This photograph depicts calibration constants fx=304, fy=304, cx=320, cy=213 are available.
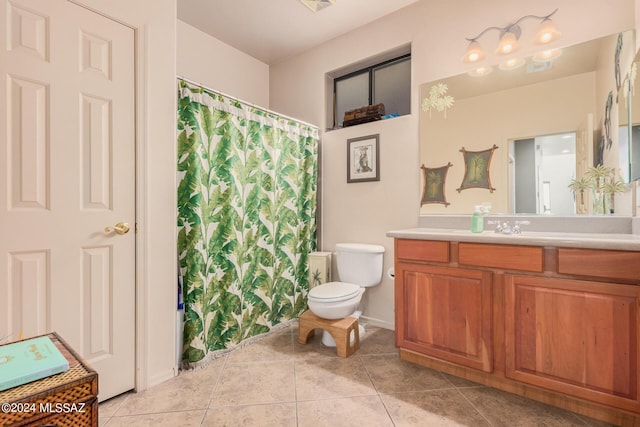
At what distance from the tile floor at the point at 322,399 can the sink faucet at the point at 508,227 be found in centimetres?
92

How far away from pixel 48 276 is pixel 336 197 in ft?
7.11

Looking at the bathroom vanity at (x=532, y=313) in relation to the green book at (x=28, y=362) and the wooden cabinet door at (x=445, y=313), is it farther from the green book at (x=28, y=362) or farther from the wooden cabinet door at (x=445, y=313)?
the green book at (x=28, y=362)

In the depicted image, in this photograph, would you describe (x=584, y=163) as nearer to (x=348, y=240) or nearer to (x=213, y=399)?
(x=348, y=240)

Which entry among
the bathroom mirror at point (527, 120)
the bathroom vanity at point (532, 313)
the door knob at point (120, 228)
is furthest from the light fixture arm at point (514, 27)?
the door knob at point (120, 228)

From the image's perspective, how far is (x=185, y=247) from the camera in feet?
6.35

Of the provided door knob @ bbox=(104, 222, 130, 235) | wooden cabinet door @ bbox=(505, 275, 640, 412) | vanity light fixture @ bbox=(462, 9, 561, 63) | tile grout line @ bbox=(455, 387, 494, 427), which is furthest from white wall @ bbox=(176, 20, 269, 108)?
tile grout line @ bbox=(455, 387, 494, 427)

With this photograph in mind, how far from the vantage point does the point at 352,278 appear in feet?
8.51

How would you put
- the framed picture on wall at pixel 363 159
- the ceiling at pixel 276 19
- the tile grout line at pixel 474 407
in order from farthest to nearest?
the framed picture on wall at pixel 363 159 → the ceiling at pixel 276 19 → the tile grout line at pixel 474 407

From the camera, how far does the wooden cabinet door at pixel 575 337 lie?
52.7 inches

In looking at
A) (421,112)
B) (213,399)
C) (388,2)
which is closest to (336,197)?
(421,112)

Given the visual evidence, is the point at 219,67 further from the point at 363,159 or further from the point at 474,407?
the point at 474,407

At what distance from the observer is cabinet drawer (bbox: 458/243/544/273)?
1.54 metres

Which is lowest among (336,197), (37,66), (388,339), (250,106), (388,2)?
(388,339)

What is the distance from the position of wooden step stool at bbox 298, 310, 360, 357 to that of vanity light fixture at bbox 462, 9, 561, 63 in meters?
2.12
